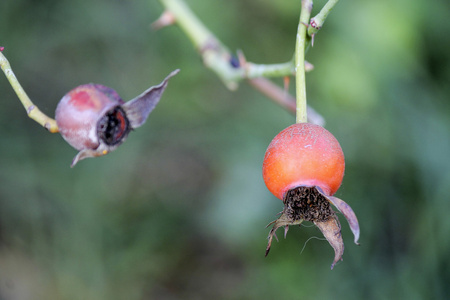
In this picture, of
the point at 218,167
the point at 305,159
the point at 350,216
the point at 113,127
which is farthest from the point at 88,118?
the point at 218,167

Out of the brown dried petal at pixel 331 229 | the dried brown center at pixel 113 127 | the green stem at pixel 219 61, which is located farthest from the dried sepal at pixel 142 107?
the brown dried petal at pixel 331 229

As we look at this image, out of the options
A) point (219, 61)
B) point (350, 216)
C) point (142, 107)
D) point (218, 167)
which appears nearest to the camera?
point (350, 216)

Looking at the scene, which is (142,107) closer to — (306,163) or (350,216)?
(306,163)

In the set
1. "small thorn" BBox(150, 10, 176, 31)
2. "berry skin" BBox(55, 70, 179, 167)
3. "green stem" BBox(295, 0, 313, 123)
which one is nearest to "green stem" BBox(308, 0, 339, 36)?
"green stem" BBox(295, 0, 313, 123)

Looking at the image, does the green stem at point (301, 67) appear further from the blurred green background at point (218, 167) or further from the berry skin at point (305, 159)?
the blurred green background at point (218, 167)

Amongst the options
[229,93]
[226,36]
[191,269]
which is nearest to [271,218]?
[191,269]
